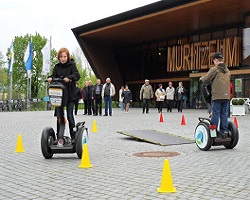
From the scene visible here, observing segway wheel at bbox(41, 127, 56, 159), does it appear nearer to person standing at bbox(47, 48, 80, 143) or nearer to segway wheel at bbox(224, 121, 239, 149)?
person standing at bbox(47, 48, 80, 143)

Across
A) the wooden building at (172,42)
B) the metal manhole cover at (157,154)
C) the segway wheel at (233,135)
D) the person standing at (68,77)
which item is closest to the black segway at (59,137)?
the person standing at (68,77)

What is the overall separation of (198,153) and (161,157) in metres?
0.92

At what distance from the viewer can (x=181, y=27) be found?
31.3 meters

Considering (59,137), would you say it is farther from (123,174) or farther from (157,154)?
(157,154)

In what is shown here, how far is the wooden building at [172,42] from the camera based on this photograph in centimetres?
2664

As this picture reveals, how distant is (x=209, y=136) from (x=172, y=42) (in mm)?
28847

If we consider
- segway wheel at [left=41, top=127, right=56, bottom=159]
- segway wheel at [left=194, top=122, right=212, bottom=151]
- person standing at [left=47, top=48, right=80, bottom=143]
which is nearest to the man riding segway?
segway wheel at [left=194, top=122, right=212, bottom=151]

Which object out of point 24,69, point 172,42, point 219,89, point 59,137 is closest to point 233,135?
point 219,89

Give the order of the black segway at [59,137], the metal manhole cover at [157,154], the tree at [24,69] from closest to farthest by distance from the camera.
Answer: the black segway at [59,137]
the metal manhole cover at [157,154]
the tree at [24,69]

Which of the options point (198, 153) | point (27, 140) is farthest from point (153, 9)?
point (198, 153)

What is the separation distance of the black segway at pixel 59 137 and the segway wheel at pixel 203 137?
2504 millimetres

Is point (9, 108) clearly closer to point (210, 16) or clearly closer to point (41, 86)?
point (210, 16)

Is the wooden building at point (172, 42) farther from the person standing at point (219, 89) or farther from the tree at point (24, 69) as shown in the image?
the tree at point (24, 69)

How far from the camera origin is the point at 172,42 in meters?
36.1
